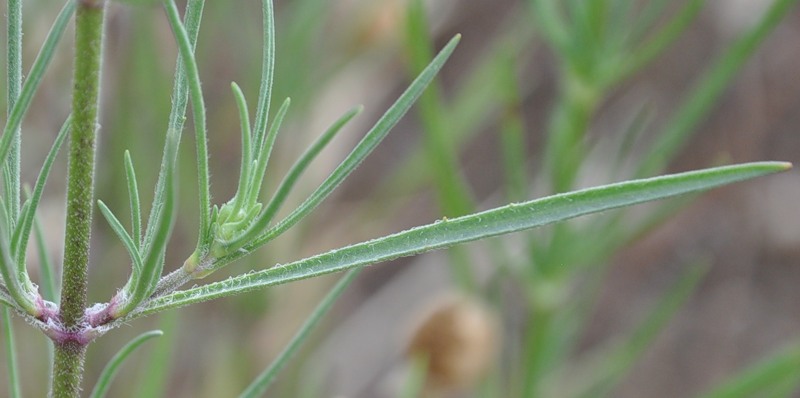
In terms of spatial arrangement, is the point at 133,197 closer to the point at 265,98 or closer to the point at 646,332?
the point at 265,98

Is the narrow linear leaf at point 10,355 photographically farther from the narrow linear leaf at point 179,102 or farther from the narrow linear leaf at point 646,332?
the narrow linear leaf at point 646,332

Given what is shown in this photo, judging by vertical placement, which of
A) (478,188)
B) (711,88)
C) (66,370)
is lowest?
(66,370)

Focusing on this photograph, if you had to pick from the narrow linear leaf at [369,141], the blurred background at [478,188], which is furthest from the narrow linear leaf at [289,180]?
the blurred background at [478,188]

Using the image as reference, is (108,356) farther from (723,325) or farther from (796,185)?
(796,185)

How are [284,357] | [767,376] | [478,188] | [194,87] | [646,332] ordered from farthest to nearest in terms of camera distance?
1. [478,188]
2. [646,332]
3. [767,376]
4. [284,357]
5. [194,87]

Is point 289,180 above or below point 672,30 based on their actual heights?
below

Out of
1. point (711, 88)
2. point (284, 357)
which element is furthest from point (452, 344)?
point (284, 357)

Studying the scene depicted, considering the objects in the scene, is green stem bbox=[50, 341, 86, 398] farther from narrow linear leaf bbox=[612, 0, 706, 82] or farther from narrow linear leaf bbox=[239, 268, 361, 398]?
narrow linear leaf bbox=[612, 0, 706, 82]
